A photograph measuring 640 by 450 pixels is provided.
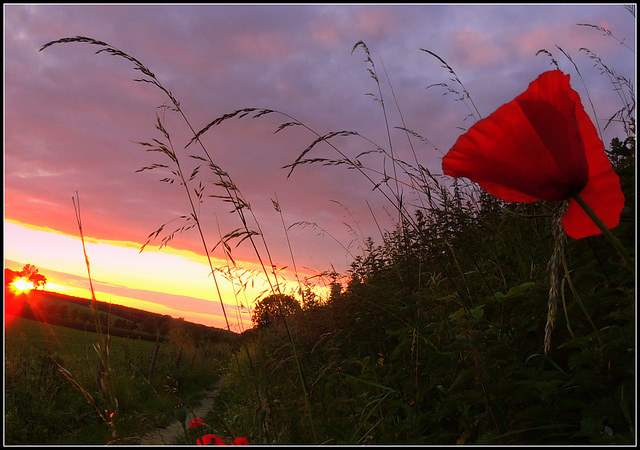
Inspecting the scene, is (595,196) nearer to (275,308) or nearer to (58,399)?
(275,308)

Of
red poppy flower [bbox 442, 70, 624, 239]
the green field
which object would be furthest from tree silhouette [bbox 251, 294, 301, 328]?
the green field

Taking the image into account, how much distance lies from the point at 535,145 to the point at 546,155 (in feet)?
0.10

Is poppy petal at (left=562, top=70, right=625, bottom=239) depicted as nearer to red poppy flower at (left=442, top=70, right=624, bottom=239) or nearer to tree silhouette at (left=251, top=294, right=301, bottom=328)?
red poppy flower at (left=442, top=70, right=624, bottom=239)

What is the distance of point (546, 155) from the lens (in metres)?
0.94

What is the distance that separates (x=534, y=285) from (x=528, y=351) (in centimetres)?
23

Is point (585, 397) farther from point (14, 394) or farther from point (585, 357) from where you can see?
point (14, 394)

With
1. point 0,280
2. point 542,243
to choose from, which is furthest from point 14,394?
point 542,243

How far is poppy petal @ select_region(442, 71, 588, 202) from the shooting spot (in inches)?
35.7

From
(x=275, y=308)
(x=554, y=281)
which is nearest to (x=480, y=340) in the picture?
(x=554, y=281)

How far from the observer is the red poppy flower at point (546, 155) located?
0.92 m

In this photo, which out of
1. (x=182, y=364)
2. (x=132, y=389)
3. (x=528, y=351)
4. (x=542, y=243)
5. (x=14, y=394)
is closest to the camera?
(x=528, y=351)

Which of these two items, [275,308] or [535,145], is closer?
[535,145]

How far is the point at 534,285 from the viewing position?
5.10 feet

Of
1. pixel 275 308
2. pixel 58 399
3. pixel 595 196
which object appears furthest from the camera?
pixel 58 399
